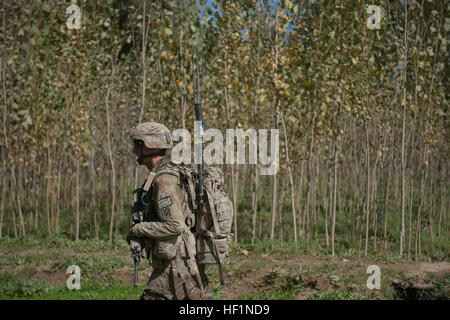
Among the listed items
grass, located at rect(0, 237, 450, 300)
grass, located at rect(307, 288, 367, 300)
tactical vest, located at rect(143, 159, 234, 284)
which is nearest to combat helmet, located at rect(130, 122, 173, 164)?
tactical vest, located at rect(143, 159, 234, 284)

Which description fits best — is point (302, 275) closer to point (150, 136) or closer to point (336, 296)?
point (336, 296)

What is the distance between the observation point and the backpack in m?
3.76

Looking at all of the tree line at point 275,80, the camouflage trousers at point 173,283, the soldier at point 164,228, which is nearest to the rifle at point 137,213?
the soldier at point 164,228

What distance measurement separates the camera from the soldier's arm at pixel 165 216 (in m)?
3.58

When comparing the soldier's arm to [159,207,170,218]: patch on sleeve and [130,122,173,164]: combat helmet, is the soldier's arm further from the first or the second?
[130,122,173,164]: combat helmet

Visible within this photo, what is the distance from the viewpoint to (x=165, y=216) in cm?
359

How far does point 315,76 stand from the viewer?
9.22 meters

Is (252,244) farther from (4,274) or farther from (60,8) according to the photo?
(60,8)

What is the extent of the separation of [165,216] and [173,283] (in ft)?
1.56

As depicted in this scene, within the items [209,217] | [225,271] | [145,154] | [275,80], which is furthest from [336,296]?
[275,80]

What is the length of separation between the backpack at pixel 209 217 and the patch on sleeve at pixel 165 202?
22cm

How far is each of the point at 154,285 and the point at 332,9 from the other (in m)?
6.71

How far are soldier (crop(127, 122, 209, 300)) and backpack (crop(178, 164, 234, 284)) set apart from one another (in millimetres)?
60
